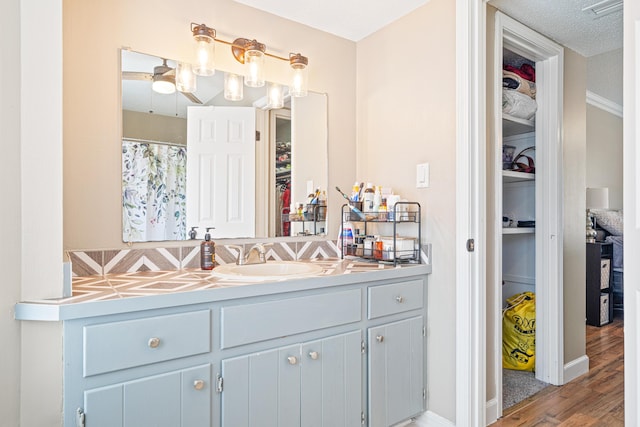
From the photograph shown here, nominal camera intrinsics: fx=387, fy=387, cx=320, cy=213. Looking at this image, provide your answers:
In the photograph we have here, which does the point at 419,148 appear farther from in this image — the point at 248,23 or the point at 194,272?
the point at 194,272

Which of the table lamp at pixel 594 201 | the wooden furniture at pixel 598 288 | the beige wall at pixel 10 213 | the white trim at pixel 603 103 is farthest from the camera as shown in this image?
A: the white trim at pixel 603 103

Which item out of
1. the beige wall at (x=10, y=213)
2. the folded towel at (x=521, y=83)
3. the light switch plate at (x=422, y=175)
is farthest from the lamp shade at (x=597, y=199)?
the beige wall at (x=10, y=213)

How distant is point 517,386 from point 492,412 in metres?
0.55

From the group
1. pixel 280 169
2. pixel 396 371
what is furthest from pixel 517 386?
pixel 280 169

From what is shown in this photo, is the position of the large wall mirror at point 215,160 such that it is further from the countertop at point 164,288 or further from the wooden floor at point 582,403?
the wooden floor at point 582,403

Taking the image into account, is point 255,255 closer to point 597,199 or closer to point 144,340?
point 144,340

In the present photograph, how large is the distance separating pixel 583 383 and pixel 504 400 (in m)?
0.68

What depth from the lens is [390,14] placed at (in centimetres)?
211

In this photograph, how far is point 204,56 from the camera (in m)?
1.82

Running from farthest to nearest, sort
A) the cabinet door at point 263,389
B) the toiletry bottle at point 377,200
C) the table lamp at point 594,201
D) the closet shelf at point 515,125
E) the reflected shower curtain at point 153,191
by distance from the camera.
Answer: the table lamp at point 594,201, the closet shelf at point 515,125, the toiletry bottle at point 377,200, the reflected shower curtain at point 153,191, the cabinet door at point 263,389

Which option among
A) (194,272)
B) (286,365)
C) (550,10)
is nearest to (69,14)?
(194,272)

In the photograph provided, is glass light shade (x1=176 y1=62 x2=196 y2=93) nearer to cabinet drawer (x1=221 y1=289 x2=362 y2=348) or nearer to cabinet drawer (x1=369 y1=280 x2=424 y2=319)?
cabinet drawer (x1=221 y1=289 x2=362 y2=348)

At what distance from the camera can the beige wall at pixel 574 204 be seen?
2.52 m

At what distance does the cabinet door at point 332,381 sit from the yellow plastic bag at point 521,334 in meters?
1.47
